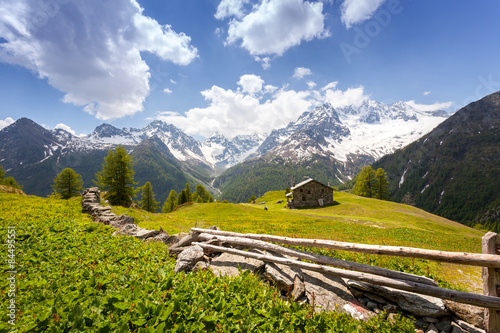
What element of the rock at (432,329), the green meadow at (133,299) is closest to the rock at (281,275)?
the green meadow at (133,299)

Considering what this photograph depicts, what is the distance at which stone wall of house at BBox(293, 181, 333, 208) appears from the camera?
56594 millimetres

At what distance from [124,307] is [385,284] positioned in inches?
313

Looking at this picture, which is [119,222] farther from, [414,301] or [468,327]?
[468,327]

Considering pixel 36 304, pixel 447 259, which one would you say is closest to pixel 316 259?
pixel 447 259

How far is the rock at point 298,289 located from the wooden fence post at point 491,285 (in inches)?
214

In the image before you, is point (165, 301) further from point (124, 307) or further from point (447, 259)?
point (447, 259)

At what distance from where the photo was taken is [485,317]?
6.16 meters

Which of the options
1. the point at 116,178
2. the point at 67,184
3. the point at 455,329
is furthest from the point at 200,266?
the point at 67,184

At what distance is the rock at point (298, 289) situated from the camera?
688cm

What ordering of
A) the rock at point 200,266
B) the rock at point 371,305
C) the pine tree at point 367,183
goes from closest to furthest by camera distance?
1. the rock at point 371,305
2. the rock at point 200,266
3. the pine tree at point 367,183

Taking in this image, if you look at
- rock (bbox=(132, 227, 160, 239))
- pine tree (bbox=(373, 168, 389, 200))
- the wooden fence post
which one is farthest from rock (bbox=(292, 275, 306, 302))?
pine tree (bbox=(373, 168, 389, 200))

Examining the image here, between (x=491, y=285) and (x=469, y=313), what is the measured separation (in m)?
1.42

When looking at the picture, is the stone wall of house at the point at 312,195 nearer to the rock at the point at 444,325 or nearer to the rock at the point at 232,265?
the rock at the point at 232,265

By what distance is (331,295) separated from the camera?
24.1 feet
